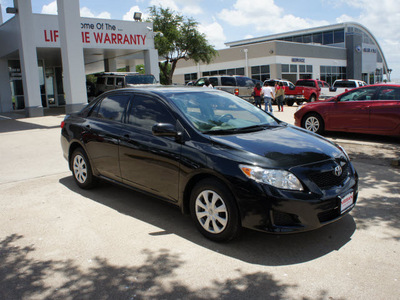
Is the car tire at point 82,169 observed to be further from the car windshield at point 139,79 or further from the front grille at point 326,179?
the car windshield at point 139,79

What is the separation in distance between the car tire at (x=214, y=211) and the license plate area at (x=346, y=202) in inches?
42.5

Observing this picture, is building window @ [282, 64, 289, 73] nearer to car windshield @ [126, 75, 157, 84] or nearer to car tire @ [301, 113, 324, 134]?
car windshield @ [126, 75, 157, 84]

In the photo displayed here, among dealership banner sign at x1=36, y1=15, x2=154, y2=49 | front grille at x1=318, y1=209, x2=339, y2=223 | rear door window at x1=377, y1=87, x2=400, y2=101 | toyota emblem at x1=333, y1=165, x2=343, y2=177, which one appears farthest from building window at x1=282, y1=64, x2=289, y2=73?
front grille at x1=318, y1=209, x2=339, y2=223

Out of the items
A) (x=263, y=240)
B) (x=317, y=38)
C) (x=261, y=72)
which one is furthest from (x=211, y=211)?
(x=317, y=38)

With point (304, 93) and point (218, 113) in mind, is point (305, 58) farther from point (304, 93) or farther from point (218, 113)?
point (218, 113)

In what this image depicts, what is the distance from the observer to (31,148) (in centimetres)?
985

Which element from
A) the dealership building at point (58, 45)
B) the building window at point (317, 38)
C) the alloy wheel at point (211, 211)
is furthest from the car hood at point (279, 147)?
the building window at point (317, 38)

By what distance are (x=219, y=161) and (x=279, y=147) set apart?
2.27 feet

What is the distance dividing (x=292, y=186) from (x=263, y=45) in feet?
139

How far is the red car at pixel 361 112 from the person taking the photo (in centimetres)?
966

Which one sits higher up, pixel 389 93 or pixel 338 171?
pixel 389 93

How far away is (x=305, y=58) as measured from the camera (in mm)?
47500

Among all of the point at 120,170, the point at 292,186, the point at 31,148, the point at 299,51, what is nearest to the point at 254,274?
the point at 292,186

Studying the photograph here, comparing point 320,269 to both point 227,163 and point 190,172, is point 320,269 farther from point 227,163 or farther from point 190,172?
point 190,172
